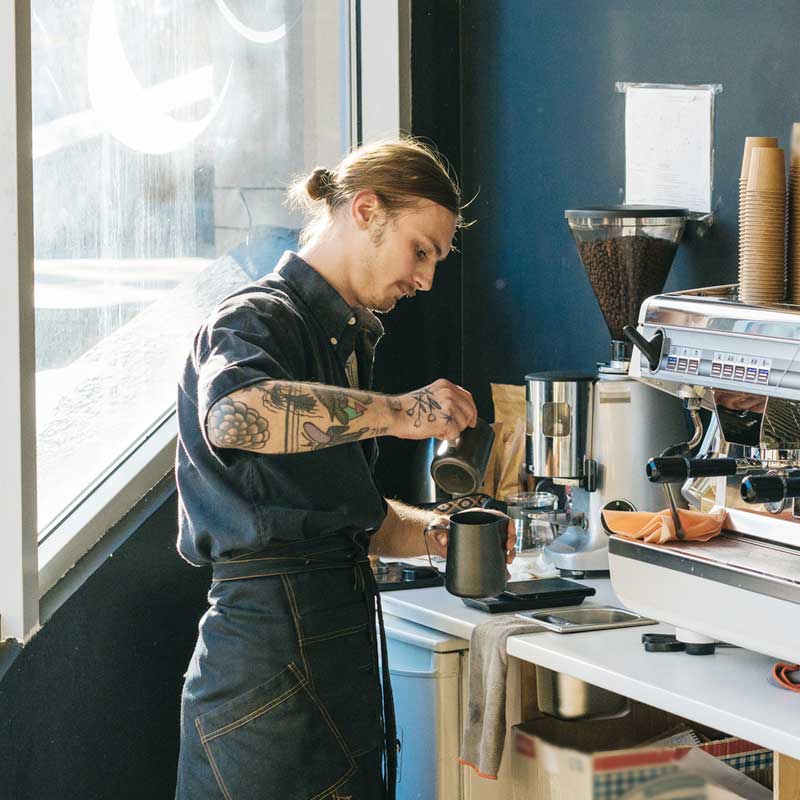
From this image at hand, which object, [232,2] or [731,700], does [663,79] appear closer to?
[232,2]

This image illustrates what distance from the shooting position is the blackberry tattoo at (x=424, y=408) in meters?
1.92

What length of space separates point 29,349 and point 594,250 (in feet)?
3.71

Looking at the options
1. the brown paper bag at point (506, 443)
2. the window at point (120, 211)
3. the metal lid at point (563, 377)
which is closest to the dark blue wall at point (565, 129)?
the brown paper bag at point (506, 443)

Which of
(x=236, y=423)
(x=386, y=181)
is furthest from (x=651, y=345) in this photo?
(x=236, y=423)

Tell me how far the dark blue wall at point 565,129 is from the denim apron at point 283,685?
1085 mm

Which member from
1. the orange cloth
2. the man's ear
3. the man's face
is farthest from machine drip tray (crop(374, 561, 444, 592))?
the man's ear

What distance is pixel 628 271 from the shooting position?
267 cm

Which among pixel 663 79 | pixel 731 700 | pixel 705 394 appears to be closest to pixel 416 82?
pixel 663 79

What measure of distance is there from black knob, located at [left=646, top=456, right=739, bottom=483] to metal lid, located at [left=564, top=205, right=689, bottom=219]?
78 centimetres

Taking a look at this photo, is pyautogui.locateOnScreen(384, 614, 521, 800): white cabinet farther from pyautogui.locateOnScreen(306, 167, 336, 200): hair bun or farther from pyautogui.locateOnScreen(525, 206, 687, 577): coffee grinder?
pyautogui.locateOnScreen(306, 167, 336, 200): hair bun

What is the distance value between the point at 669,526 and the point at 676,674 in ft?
0.77

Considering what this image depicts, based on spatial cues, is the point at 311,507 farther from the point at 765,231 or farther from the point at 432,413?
the point at 765,231

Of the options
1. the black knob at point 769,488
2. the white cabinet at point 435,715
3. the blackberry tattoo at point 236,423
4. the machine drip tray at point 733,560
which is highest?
the blackberry tattoo at point 236,423

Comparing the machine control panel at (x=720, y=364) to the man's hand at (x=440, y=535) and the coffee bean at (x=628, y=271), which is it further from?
the coffee bean at (x=628, y=271)
